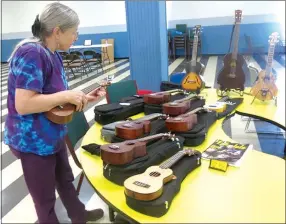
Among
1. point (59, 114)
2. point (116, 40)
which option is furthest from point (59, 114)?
point (116, 40)

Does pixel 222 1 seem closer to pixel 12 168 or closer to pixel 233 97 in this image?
pixel 233 97

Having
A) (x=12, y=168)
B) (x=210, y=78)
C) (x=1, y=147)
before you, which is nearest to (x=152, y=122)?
(x=12, y=168)

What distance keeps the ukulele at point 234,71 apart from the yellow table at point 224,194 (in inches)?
49.5

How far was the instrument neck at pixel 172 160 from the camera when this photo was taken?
1.20m

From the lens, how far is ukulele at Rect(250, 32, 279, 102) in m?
2.18

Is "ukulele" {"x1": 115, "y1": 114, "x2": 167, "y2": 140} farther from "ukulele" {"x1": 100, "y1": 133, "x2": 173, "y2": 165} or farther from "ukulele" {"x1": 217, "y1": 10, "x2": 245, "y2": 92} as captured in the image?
"ukulele" {"x1": 217, "y1": 10, "x2": 245, "y2": 92}

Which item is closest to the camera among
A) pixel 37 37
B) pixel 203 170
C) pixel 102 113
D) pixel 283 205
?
pixel 283 205

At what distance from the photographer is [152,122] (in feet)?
5.71

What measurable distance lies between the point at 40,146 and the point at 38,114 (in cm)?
17

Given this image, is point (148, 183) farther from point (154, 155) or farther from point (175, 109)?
point (175, 109)

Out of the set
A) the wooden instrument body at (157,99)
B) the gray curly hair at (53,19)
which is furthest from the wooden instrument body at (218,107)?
the gray curly hair at (53,19)

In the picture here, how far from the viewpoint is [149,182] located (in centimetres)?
104

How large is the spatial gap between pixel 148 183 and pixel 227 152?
52 cm

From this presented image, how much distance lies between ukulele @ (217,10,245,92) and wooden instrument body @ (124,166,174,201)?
1.59m
